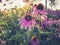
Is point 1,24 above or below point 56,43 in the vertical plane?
above

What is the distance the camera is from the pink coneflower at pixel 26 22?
1.53m

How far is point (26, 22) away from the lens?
153cm

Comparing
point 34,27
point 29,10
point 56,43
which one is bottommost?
point 56,43

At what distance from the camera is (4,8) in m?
1.78

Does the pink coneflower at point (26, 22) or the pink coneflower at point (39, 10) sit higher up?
→ the pink coneflower at point (39, 10)

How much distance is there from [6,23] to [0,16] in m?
0.09

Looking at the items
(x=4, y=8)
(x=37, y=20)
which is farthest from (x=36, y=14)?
(x=4, y=8)

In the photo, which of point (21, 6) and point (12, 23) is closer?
point (12, 23)

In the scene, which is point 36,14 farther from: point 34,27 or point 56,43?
point 56,43

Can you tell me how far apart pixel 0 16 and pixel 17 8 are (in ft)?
0.54

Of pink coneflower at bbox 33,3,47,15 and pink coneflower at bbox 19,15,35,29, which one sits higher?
pink coneflower at bbox 33,3,47,15

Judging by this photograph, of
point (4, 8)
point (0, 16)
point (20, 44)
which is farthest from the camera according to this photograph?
point (4, 8)

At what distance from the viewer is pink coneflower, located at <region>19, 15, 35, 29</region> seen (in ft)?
5.03

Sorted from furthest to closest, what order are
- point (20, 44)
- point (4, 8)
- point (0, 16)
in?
point (4, 8) < point (0, 16) < point (20, 44)
